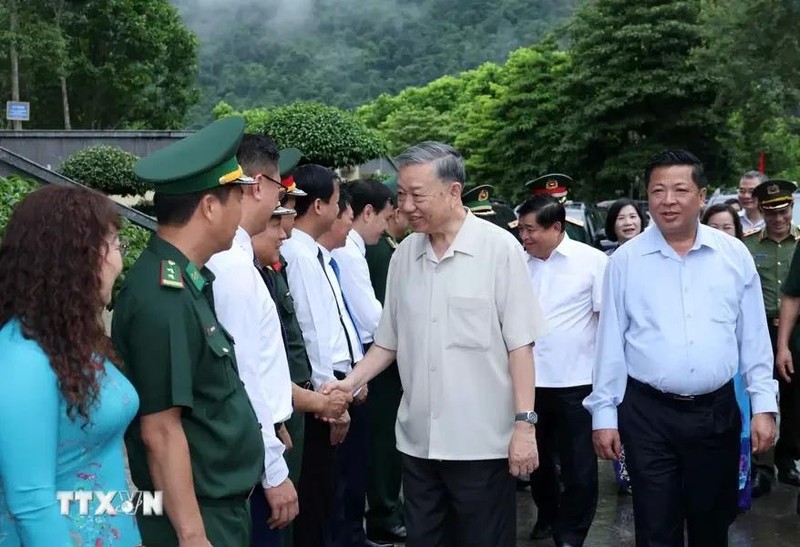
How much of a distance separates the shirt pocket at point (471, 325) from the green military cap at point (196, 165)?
1.20 meters

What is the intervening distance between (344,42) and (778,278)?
542 ft

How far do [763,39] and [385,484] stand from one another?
25933mm

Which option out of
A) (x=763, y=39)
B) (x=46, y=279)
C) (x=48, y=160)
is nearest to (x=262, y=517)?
(x=46, y=279)

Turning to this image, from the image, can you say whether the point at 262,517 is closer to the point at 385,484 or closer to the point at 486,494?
the point at 486,494

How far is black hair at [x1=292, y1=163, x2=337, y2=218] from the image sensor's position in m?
5.08

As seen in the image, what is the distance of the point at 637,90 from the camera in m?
37.6

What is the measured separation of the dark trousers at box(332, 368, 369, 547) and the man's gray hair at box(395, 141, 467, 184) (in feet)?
6.10

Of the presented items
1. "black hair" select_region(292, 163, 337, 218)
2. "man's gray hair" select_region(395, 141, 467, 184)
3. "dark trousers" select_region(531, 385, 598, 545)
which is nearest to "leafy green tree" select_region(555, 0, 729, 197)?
"dark trousers" select_region(531, 385, 598, 545)

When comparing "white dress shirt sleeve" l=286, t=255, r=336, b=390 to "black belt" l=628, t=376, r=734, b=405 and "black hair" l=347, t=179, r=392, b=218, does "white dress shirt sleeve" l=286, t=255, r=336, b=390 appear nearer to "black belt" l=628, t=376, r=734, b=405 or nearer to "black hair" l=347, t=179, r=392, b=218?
"black belt" l=628, t=376, r=734, b=405

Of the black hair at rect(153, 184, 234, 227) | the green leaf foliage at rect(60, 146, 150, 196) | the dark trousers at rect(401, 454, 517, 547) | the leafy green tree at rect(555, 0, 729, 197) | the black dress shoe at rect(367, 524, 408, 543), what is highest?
the leafy green tree at rect(555, 0, 729, 197)

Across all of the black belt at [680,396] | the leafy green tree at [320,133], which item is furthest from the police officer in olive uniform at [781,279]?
the leafy green tree at [320,133]

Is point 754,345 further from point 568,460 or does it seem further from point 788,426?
point 788,426

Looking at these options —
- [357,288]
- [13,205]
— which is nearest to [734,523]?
[357,288]

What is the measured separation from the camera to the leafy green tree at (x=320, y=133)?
22625mm
